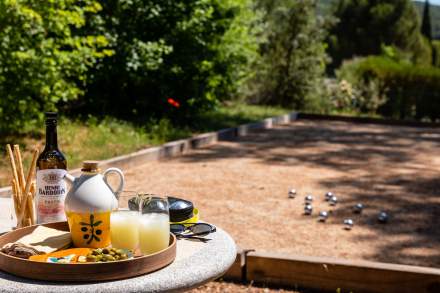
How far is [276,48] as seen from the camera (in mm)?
17266

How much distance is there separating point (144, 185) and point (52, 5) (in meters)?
2.48

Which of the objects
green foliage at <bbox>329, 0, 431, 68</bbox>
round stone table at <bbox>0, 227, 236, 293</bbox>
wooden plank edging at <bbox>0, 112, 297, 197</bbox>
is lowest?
wooden plank edging at <bbox>0, 112, 297, 197</bbox>

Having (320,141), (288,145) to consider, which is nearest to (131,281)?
(288,145)

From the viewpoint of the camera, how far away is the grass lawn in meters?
7.56

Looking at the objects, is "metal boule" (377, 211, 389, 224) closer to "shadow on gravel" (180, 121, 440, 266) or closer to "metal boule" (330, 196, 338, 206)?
"shadow on gravel" (180, 121, 440, 266)

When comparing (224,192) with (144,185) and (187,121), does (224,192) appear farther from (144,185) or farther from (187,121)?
(187,121)

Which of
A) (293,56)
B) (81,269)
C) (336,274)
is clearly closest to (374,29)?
(293,56)

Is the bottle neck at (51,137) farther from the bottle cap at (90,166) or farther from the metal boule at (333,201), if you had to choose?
the metal boule at (333,201)

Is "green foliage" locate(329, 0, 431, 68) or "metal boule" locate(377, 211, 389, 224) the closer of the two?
"metal boule" locate(377, 211, 389, 224)

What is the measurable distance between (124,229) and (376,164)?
7.24 metres

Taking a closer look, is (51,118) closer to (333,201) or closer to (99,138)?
(333,201)

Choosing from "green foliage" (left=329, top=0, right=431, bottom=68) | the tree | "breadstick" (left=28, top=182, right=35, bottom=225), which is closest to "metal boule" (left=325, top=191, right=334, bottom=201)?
"breadstick" (left=28, top=182, right=35, bottom=225)

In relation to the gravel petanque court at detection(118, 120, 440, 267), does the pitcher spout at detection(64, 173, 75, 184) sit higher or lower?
higher

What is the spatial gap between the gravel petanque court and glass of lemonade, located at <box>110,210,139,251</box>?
8.35 ft
